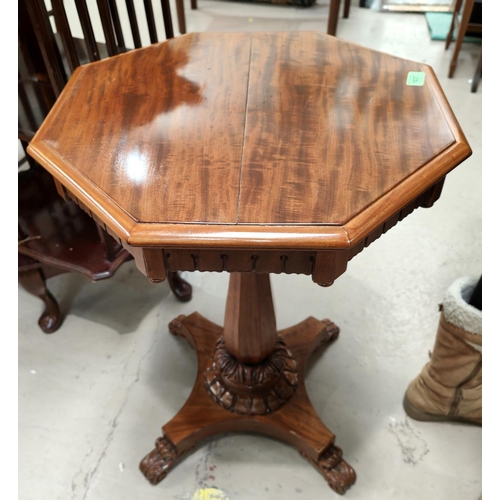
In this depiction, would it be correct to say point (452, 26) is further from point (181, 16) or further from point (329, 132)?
point (329, 132)

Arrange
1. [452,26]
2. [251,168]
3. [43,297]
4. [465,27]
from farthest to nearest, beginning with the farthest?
[452,26]
[465,27]
[43,297]
[251,168]

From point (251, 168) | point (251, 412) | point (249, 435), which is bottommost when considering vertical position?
point (249, 435)

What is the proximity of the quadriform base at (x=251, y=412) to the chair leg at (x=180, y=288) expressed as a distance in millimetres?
358

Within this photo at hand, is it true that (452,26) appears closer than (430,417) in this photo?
No

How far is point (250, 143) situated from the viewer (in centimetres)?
96

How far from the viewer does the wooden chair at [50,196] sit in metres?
1.33

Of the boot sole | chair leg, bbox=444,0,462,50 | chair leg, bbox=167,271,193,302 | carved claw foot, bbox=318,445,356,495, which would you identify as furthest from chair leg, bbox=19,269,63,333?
chair leg, bbox=444,0,462,50

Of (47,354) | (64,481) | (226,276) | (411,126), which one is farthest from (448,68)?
(64,481)

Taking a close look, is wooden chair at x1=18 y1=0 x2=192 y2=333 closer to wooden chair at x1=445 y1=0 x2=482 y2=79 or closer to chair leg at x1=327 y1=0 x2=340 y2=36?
chair leg at x1=327 y1=0 x2=340 y2=36

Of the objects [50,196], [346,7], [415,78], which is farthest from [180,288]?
[346,7]

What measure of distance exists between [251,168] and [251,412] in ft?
2.65

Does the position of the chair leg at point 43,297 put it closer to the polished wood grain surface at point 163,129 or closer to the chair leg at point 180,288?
the chair leg at point 180,288

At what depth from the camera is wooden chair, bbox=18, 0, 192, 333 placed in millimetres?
1332

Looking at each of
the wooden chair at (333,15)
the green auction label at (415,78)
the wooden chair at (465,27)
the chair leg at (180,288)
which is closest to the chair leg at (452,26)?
the wooden chair at (465,27)
